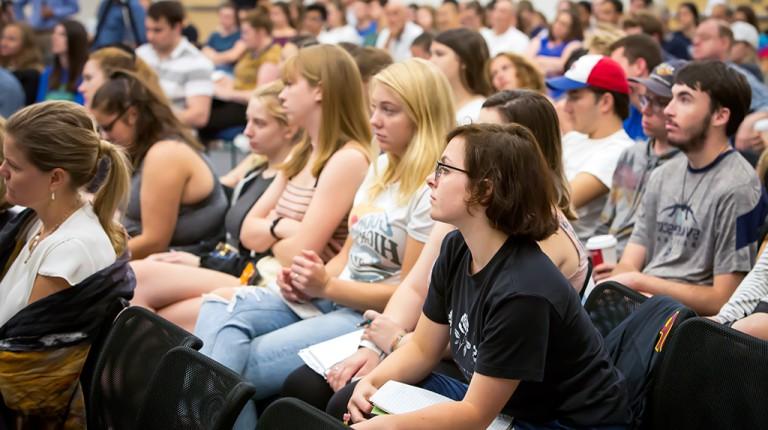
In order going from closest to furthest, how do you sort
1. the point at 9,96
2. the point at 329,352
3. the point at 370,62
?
the point at 329,352 → the point at 370,62 → the point at 9,96

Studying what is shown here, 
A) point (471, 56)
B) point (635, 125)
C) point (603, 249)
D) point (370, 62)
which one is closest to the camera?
point (603, 249)

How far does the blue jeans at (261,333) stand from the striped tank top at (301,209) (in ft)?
0.95

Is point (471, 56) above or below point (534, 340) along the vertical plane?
below

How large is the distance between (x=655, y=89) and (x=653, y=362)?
1.54 meters

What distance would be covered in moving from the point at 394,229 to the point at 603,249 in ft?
2.55

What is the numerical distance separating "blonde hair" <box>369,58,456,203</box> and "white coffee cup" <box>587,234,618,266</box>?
2.15ft

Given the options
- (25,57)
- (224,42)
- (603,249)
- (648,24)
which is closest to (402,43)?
(648,24)

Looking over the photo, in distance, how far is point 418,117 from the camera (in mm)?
2900

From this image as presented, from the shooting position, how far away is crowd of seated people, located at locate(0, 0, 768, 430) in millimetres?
1977

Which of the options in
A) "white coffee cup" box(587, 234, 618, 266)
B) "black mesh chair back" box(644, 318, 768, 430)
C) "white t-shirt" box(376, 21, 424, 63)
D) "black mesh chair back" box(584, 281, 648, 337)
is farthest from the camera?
"white t-shirt" box(376, 21, 424, 63)

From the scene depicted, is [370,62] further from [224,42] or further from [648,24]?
[224,42]

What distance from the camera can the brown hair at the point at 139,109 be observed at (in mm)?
3680

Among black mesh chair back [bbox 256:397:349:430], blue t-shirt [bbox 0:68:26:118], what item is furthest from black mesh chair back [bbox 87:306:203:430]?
blue t-shirt [bbox 0:68:26:118]

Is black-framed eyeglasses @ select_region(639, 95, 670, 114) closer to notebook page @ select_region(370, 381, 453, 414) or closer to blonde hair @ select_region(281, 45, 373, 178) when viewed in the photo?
blonde hair @ select_region(281, 45, 373, 178)
